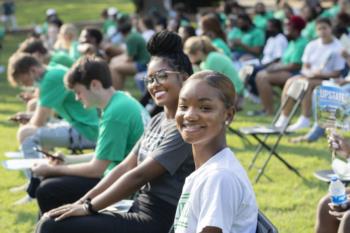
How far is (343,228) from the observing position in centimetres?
391

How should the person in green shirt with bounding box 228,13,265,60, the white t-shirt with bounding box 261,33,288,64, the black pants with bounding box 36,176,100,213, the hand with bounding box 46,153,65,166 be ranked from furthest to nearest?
the person in green shirt with bounding box 228,13,265,60 → the white t-shirt with bounding box 261,33,288,64 → the hand with bounding box 46,153,65,166 → the black pants with bounding box 36,176,100,213

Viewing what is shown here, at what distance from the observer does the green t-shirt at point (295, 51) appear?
11.6 m

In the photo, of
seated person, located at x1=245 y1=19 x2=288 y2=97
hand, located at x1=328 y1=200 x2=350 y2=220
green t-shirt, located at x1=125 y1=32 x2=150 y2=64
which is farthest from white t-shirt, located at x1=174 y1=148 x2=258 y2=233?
green t-shirt, located at x1=125 y1=32 x2=150 y2=64

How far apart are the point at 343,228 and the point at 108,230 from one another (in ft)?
3.97

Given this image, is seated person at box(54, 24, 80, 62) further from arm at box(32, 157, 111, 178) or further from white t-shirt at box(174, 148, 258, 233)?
white t-shirt at box(174, 148, 258, 233)

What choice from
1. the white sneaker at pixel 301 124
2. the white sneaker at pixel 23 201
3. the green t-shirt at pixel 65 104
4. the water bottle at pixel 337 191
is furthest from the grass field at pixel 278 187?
the water bottle at pixel 337 191

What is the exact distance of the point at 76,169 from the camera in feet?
16.5

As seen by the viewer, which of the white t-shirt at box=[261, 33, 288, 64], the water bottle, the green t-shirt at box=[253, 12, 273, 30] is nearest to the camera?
the water bottle

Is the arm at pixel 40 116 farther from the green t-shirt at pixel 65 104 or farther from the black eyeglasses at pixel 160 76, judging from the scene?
the black eyeglasses at pixel 160 76

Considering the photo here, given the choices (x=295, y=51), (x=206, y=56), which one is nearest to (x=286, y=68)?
(x=295, y=51)

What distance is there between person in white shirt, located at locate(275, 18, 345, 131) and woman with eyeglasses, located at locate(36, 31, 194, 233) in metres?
5.83

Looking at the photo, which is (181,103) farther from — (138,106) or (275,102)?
Result: (275,102)

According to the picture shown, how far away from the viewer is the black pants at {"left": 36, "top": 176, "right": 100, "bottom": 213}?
497 centimetres

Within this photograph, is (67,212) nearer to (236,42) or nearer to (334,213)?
(334,213)
